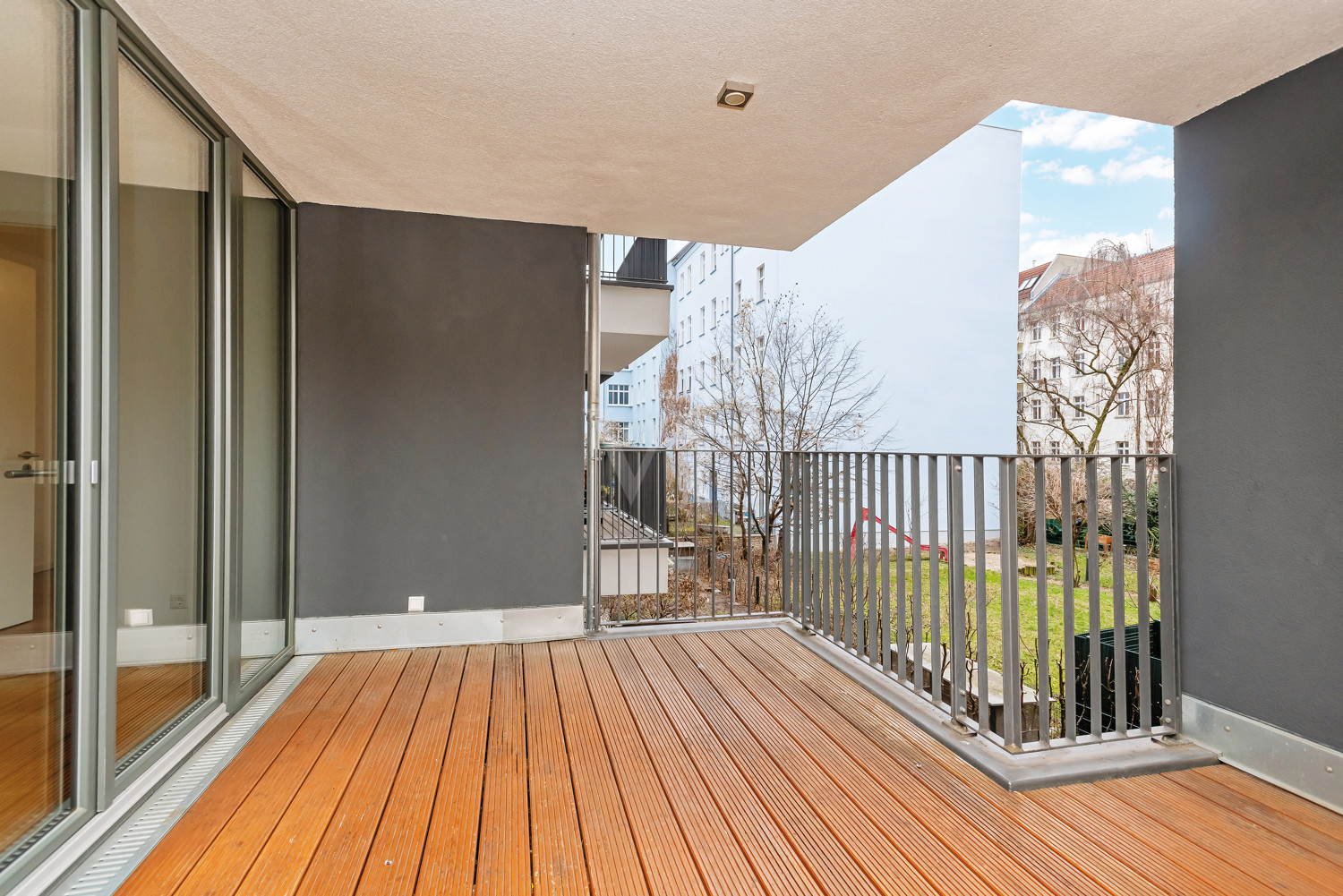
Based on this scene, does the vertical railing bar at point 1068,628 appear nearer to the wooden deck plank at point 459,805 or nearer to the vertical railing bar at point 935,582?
the vertical railing bar at point 935,582

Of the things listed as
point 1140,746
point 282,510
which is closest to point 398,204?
point 282,510

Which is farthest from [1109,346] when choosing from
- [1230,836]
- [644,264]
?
[1230,836]

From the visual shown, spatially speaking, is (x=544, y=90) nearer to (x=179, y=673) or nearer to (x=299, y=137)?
(x=299, y=137)

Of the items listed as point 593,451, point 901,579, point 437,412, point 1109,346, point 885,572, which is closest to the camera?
point 901,579

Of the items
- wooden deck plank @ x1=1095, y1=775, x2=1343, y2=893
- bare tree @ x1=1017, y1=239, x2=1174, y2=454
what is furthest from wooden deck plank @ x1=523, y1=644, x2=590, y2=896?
bare tree @ x1=1017, y1=239, x2=1174, y2=454

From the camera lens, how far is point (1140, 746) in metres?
2.14

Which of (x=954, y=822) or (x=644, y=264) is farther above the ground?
(x=644, y=264)

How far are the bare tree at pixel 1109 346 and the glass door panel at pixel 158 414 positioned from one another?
9.04m

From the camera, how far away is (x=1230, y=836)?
1.68 meters

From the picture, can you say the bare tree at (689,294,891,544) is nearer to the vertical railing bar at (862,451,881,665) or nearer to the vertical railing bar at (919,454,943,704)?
the vertical railing bar at (862,451,881,665)

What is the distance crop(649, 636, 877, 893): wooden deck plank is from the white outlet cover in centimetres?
177

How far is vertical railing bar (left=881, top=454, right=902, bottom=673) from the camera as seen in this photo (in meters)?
2.65

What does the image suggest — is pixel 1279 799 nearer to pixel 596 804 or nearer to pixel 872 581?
pixel 872 581

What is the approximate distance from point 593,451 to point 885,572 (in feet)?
5.46
